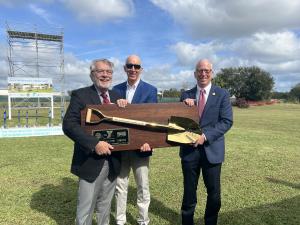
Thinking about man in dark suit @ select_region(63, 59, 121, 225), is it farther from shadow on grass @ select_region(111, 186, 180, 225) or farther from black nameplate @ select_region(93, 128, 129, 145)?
shadow on grass @ select_region(111, 186, 180, 225)

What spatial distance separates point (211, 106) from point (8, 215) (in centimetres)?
360

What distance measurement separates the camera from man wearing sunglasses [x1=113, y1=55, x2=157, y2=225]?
4.47 metres

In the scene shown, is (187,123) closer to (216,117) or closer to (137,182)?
(216,117)

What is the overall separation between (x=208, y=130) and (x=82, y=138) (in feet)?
4.95

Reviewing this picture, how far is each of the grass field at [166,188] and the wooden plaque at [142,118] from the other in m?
1.86

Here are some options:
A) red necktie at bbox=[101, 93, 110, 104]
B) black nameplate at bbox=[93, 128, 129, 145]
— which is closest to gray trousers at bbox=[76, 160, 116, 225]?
black nameplate at bbox=[93, 128, 129, 145]

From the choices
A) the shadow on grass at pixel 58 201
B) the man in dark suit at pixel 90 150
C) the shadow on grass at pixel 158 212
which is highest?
the man in dark suit at pixel 90 150

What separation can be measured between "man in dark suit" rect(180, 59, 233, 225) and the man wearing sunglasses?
20.6 inches

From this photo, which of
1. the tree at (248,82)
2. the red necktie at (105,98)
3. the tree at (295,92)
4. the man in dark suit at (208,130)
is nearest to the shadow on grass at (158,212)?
the man in dark suit at (208,130)

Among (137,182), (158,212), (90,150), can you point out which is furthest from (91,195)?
(158,212)

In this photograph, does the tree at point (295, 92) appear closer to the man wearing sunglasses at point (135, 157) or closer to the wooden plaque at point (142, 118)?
the man wearing sunglasses at point (135, 157)

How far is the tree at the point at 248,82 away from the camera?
253 ft

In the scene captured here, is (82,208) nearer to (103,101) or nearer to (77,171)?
(77,171)

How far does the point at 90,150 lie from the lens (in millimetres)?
3500
